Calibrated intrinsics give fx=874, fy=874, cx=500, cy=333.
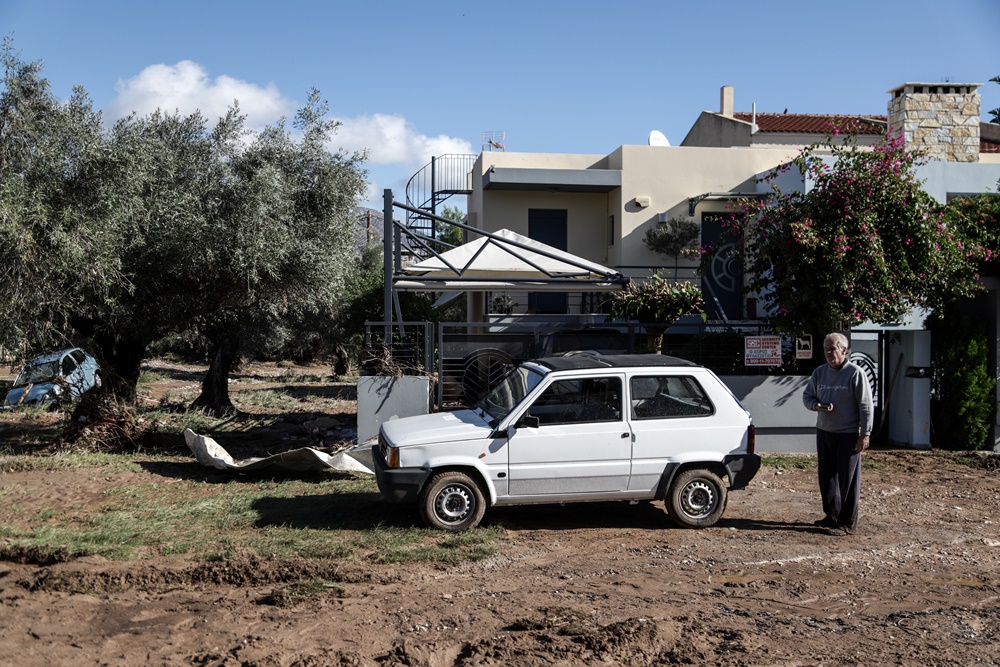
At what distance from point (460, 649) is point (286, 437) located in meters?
9.92

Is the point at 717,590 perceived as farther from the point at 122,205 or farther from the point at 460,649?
the point at 122,205

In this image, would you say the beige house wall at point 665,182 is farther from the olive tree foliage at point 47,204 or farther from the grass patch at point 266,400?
the olive tree foliage at point 47,204

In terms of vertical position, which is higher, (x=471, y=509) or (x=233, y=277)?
(x=233, y=277)

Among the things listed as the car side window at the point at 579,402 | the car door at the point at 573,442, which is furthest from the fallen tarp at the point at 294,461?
the car side window at the point at 579,402

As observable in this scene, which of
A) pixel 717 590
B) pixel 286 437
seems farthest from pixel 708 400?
pixel 286 437

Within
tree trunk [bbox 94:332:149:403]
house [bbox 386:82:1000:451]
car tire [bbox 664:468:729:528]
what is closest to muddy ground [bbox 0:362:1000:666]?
car tire [bbox 664:468:729:528]

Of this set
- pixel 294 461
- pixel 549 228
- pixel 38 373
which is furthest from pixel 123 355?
pixel 549 228

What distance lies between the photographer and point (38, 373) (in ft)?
46.8

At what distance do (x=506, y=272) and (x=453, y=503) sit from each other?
6318mm

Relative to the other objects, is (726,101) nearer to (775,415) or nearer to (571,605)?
(775,415)

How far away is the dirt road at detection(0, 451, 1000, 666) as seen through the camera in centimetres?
509

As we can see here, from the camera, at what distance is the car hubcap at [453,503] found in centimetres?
805

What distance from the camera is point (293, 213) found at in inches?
518

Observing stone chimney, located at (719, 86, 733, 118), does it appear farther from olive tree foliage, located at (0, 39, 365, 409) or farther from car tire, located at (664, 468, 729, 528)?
car tire, located at (664, 468, 729, 528)
